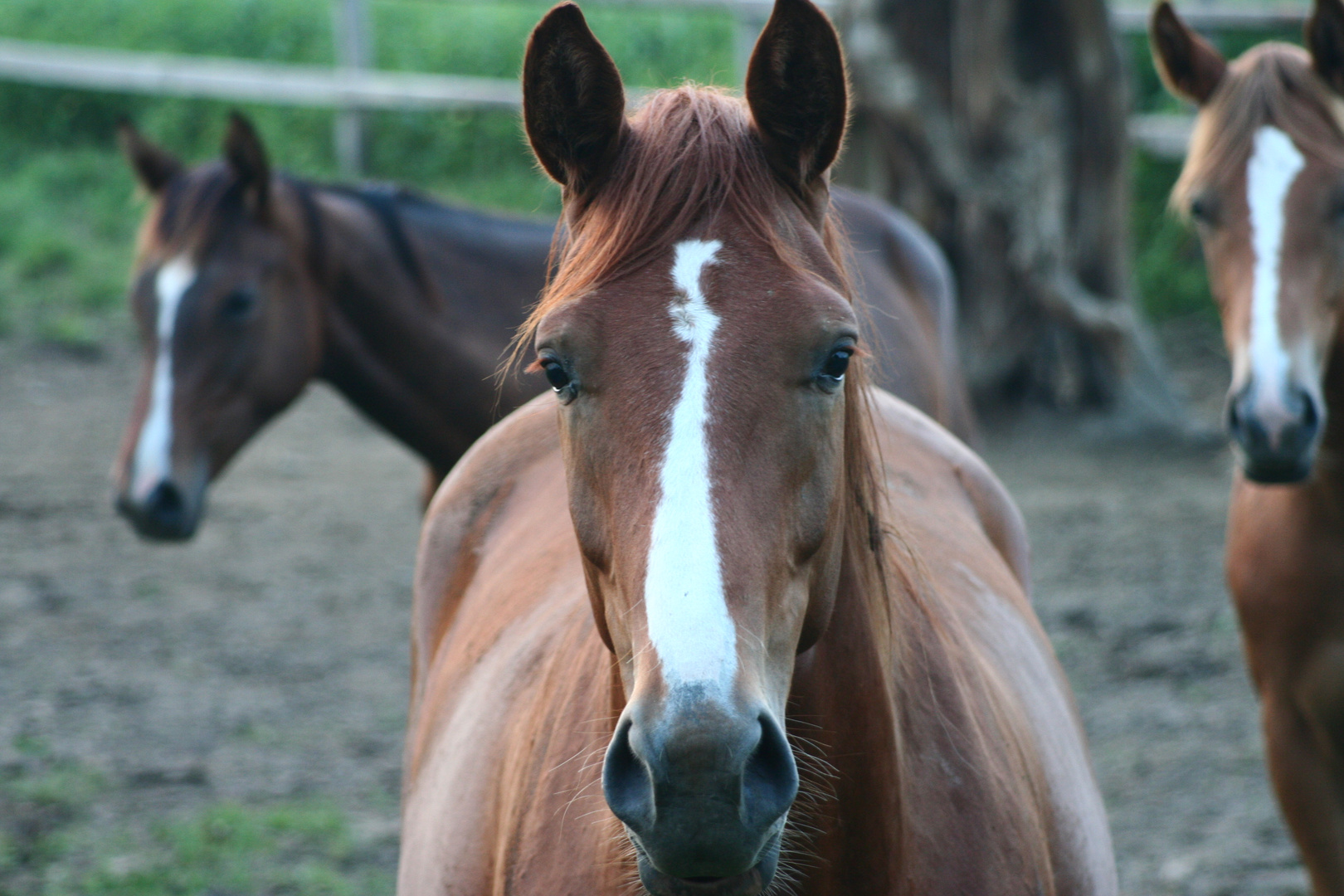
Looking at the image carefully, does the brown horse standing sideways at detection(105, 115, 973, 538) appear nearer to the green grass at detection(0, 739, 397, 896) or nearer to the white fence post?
the green grass at detection(0, 739, 397, 896)

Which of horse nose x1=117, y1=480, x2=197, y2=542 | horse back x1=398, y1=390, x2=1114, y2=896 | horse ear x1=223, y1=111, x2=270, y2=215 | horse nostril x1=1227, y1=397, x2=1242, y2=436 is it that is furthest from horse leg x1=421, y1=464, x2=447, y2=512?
horse nostril x1=1227, y1=397, x2=1242, y2=436

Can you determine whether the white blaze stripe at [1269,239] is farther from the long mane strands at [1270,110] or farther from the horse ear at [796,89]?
the horse ear at [796,89]

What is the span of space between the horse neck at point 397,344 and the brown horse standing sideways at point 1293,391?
2157mm

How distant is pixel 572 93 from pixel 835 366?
512mm

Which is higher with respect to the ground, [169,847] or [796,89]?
[796,89]

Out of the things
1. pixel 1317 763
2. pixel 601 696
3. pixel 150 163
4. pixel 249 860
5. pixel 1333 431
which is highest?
pixel 150 163

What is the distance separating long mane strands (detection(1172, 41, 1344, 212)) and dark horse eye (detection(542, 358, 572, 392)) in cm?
236

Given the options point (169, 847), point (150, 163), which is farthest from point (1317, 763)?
point (150, 163)

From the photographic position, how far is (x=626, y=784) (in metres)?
1.30

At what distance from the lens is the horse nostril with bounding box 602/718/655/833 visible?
1.28 metres

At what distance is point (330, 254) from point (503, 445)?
5.57ft

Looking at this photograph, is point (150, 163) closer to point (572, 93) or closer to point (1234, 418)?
point (572, 93)

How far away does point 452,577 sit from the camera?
2.72 metres

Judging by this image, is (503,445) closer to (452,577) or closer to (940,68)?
(452,577)
